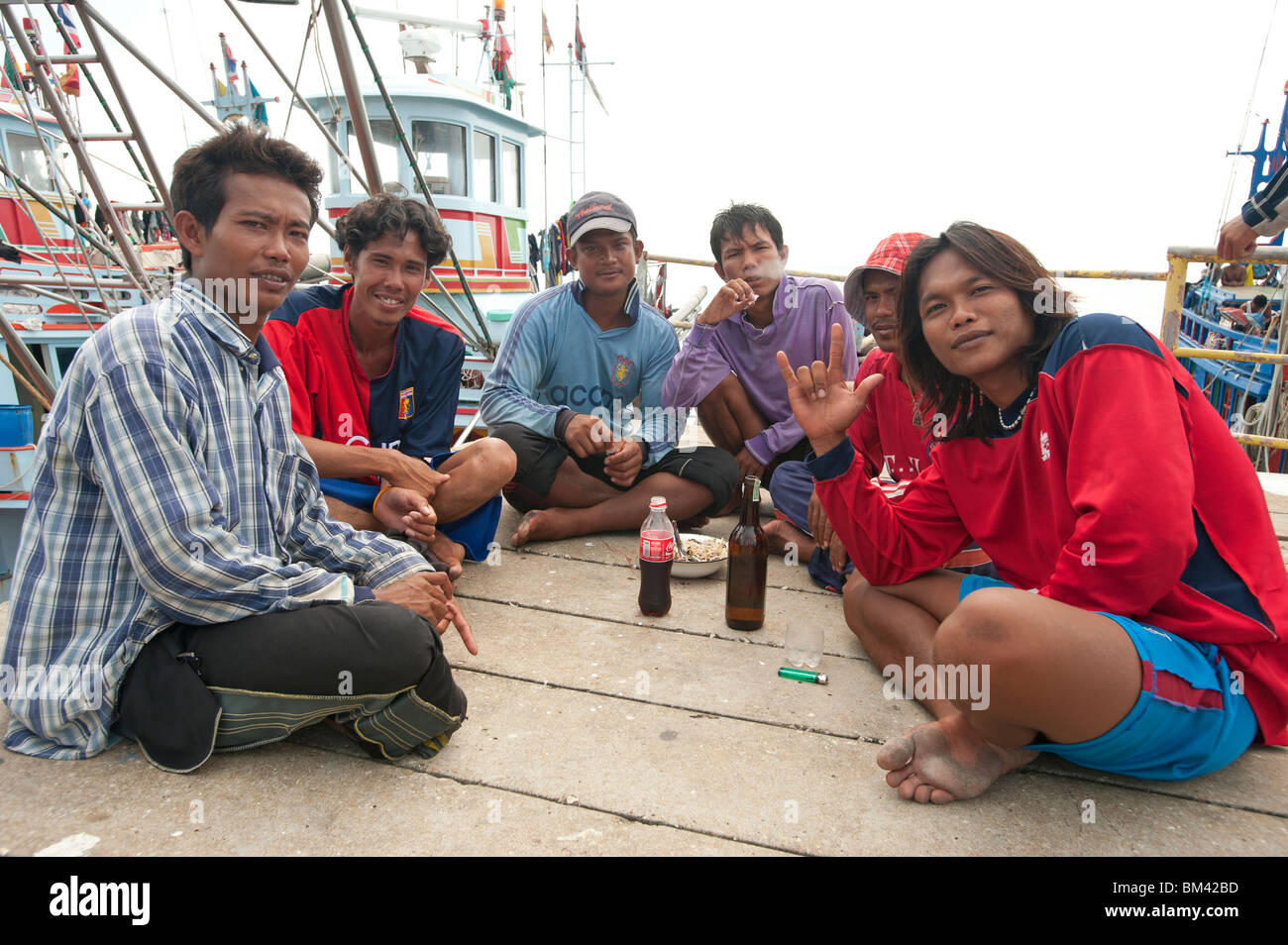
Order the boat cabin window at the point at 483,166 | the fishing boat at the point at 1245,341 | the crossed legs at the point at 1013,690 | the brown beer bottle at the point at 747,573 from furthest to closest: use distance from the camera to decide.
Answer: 1. the boat cabin window at the point at 483,166
2. the fishing boat at the point at 1245,341
3. the brown beer bottle at the point at 747,573
4. the crossed legs at the point at 1013,690

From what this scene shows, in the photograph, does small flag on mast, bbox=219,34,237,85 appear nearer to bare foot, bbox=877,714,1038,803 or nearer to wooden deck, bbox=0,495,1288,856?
wooden deck, bbox=0,495,1288,856

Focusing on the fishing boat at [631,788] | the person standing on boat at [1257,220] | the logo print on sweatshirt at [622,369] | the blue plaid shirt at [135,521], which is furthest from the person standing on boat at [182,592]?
the person standing on boat at [1257,220]

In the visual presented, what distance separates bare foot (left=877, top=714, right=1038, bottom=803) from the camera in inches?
60.8

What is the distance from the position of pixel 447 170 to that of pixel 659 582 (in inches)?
330

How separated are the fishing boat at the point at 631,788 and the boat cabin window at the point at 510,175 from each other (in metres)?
8.98

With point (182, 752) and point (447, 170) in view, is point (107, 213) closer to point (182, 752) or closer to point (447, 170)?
point (182, 752)

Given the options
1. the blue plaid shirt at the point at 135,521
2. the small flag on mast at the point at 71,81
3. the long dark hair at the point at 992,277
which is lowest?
the blue plaid shirt at the point at 135,521

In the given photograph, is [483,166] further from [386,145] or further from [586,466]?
[586,466]

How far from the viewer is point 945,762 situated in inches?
61.5

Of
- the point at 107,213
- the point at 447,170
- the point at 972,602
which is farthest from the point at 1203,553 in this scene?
the point at 447,170

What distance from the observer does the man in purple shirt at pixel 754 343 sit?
3.34 meters

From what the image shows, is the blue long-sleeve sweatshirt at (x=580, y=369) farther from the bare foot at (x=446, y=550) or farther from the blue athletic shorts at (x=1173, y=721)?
the blue athletic shorts at (x=1173, y=721)

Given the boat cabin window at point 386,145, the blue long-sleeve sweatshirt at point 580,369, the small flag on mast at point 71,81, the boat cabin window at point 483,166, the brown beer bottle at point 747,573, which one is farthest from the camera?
the boat cabin window at point 483,166
